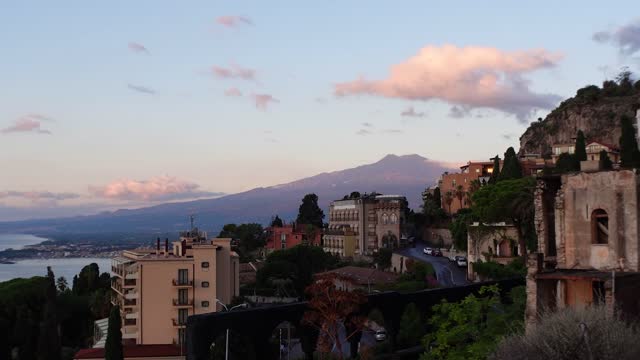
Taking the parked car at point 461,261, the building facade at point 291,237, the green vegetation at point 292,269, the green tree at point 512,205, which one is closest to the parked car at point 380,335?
the green tree at point 512,205

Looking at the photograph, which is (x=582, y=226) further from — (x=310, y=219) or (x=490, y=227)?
(x=310, y=219)

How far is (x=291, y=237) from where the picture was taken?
346 ft

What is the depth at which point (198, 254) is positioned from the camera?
51.9m

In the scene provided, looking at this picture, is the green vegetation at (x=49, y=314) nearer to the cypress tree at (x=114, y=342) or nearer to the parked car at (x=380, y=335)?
the cypress tree at (x=114, y=342)

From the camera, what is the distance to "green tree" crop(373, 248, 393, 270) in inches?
3302

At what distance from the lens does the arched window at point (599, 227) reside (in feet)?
69.6

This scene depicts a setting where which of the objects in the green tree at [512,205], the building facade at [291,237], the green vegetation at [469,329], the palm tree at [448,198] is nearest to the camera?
the green vegetation at [469,329]

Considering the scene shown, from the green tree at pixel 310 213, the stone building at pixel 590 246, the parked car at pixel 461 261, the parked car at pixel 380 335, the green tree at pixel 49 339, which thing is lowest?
the green tree at pixel 49 339

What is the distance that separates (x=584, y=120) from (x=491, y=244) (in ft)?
176

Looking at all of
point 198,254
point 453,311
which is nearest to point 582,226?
point 453,311

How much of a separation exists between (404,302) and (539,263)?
1441cm

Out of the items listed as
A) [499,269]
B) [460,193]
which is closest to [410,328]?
[499,269]

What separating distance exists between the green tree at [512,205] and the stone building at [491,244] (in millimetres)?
887

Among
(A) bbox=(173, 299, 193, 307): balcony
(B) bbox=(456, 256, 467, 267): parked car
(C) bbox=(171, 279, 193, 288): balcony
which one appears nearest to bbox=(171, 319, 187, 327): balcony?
(A) bbox=(173, 299, 193, 307): balcony
